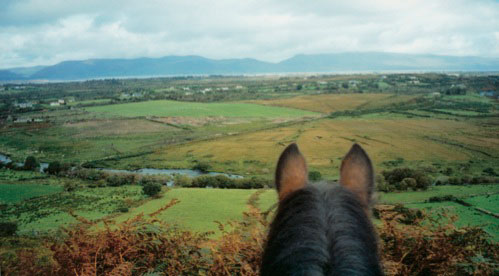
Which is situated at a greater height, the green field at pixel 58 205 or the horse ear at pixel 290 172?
the horse ear at pixel 290 172

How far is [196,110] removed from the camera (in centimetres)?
7450

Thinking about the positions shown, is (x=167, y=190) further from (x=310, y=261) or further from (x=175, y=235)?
(x=310, y=261)

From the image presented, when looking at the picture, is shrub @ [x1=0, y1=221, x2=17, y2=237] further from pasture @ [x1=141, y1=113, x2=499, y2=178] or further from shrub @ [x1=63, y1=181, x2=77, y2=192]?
pasture @ [x1=141, y1=113, x2=499, y2=178]

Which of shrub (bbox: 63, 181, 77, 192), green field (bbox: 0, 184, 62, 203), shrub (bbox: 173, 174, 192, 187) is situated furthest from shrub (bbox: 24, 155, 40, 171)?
shrub (bbox: 173, 174, 192, 187)

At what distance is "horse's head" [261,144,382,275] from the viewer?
1.22m

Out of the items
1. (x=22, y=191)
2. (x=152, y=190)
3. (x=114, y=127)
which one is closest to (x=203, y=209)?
(x=152, y=190)

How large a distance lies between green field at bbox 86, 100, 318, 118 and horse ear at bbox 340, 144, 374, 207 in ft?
206

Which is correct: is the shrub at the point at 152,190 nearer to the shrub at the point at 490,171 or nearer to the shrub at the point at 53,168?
the shrub at the point at 53,168

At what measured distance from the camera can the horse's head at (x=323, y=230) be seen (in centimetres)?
122

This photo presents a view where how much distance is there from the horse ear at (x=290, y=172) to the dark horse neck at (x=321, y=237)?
16cm

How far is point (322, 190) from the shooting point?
1591 millimetres

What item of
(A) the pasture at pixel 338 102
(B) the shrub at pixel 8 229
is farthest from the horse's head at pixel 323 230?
(A) the pasture at pixel 338 102

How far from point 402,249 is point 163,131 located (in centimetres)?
5545

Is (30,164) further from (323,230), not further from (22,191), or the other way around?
(323,230)
